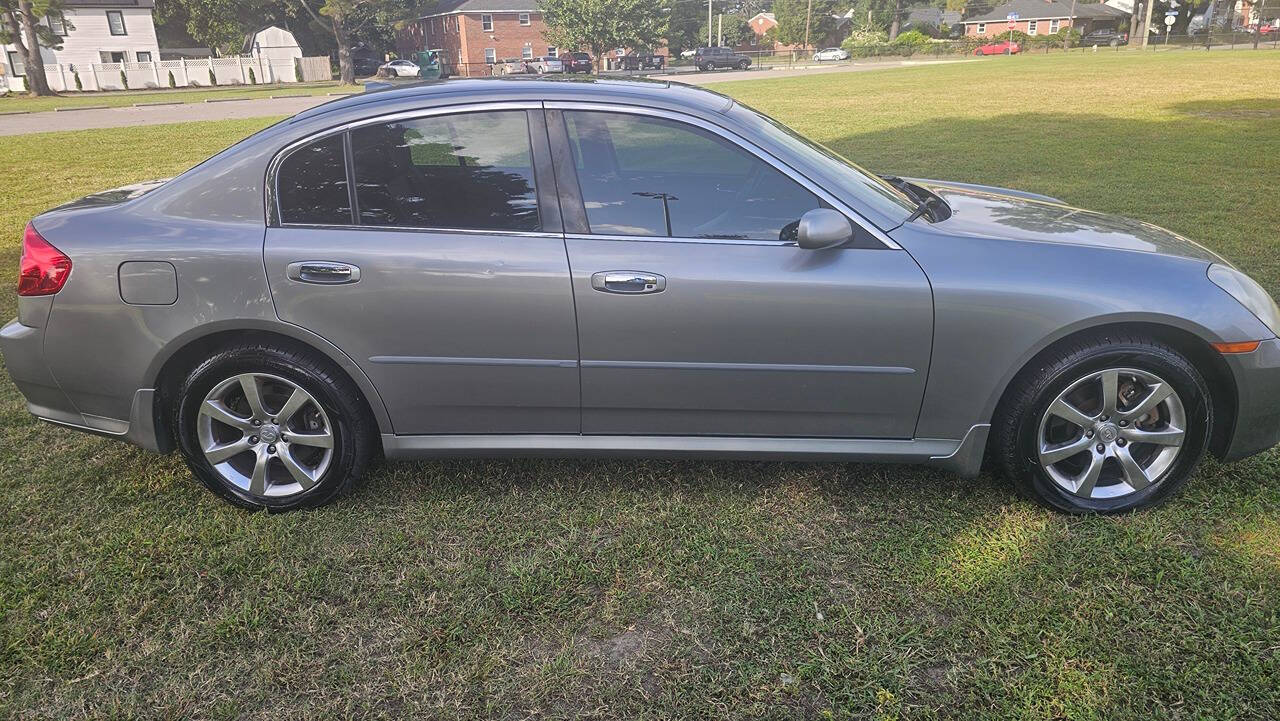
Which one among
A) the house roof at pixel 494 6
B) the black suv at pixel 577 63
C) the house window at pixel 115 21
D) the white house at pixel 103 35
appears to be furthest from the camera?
the house roof at pixel 494 6

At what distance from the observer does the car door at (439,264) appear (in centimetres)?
320

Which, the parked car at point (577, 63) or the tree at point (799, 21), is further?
the tree at point (799, 21)

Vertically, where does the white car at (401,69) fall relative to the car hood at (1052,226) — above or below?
below

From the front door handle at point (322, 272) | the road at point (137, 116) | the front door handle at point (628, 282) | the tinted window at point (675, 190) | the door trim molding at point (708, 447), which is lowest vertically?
the door trim molding at point (708, 447)

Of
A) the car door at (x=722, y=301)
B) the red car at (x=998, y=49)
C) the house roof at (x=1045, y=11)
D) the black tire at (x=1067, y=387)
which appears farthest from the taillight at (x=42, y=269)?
the house roof at (x=1045, y=11)

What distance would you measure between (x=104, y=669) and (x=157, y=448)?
103cm

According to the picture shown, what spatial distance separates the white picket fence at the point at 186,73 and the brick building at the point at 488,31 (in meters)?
13.9

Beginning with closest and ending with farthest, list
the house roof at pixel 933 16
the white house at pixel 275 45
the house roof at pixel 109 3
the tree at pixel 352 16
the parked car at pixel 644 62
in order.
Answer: the house roof at pixel 109 3, the tree at pixel 352 16, the white house at pixel 275 45, the parked car at pixel 644 62, the house roof at pixel 933 16

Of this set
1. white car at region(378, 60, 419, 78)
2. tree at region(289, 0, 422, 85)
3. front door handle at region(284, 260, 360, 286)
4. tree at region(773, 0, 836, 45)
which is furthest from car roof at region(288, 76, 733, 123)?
tree at region(773, 0, 836, 45)

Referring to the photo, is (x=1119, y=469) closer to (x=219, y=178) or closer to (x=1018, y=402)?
(x=1018, y=402)

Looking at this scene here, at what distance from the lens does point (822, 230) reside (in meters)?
3.07

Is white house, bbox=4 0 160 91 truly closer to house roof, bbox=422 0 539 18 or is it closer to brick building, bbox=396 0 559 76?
brick building, bbox=396 0 559 76

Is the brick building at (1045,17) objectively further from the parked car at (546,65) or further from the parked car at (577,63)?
the parked car at (546,65)

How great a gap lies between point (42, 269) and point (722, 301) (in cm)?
258
